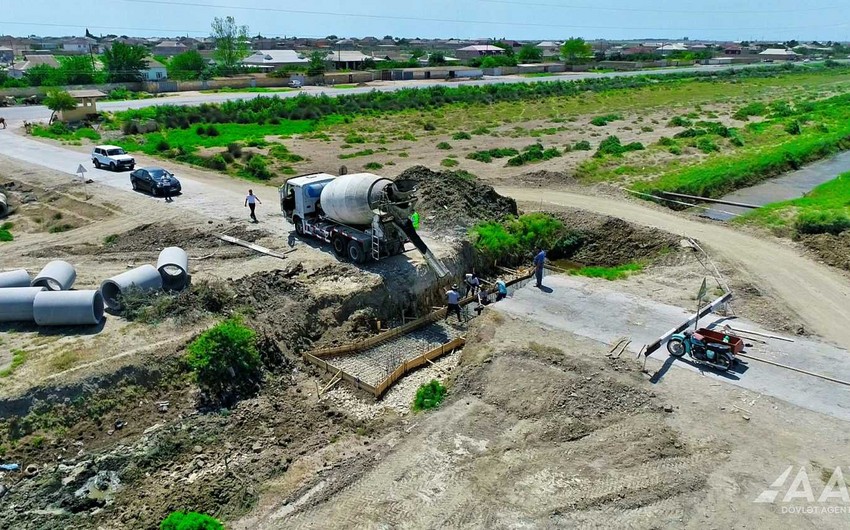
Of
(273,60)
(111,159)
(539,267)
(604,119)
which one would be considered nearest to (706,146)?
(604,119)

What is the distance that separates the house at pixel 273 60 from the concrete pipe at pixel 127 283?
376ft

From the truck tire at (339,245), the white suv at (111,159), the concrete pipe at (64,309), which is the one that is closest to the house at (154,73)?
the white suv at (111,159)

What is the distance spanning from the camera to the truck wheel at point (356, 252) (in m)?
22.9

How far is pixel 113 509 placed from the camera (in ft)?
44.6

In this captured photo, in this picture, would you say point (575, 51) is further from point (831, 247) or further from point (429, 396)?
point (429, 396)

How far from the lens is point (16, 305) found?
18.3m

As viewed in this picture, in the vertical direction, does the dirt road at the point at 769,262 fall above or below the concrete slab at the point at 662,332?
above

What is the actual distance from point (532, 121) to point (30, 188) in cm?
4735

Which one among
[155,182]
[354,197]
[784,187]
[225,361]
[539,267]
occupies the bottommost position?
[225,361]

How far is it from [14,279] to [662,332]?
20351 mm

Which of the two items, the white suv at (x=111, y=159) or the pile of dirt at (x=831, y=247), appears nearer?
the pile of dirt at (x=831, y=247)

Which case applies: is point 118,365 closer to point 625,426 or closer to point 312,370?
point 312,370
